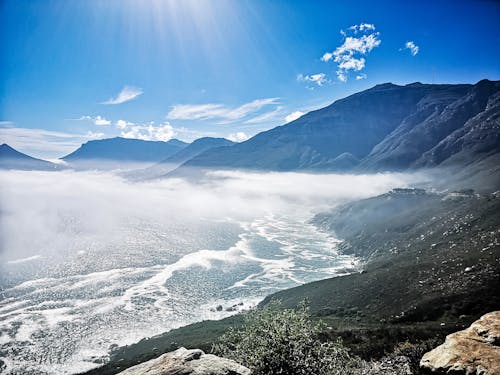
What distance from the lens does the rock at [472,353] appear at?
1500cm

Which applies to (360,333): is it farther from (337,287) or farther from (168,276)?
(168,276)

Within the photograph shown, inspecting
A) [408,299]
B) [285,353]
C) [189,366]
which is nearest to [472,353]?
[285,353]

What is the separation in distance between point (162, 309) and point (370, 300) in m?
85.2

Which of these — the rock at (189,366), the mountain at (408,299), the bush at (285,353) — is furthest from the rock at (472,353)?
the mountain at (408,299)

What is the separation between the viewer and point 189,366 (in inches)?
668

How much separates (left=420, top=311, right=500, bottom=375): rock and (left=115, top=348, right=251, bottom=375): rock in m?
9.66

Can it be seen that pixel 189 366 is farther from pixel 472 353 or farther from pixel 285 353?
pixel 472 353

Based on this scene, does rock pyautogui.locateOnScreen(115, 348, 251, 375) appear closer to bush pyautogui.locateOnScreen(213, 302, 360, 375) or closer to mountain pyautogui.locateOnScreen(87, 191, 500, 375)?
bush pyautogui.locateOnScreen(213, 302, 360, 375)

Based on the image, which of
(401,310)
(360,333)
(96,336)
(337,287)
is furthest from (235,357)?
(96,336)

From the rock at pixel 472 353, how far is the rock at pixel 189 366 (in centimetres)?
966

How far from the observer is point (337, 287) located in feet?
387

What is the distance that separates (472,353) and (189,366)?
13851 mm

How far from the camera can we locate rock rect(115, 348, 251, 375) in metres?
16.7

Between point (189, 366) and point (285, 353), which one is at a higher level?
point (189, 366)
